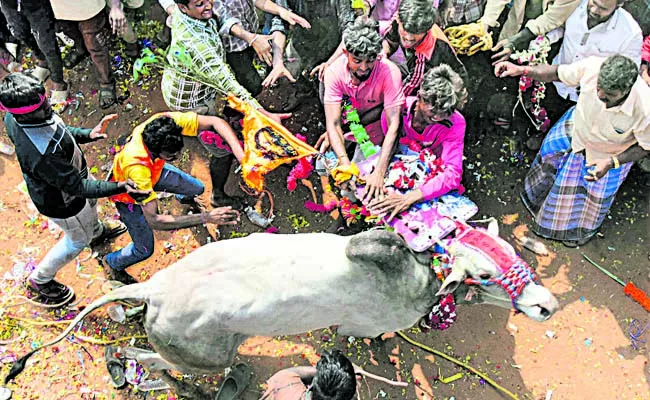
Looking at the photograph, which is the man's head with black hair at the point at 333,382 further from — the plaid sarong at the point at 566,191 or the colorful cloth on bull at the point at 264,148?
the plaid sarong at the point at 566,191

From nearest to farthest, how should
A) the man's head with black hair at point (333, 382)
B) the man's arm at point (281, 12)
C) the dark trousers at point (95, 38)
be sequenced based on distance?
the man's head with black hair at point (333, 382), the man's arm at point (281, 12), the dark trousers at point (95, 38)

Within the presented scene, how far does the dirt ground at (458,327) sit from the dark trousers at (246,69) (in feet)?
3.13

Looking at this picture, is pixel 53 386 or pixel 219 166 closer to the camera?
pixel 53 386

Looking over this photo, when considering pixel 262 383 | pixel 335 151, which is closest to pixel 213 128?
pixel 335 151

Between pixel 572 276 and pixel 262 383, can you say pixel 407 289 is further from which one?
pixel 572 276

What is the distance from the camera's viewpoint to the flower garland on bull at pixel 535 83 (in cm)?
596

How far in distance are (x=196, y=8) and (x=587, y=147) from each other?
385 cm

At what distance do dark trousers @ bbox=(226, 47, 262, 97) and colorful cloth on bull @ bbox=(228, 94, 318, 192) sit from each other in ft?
4.66

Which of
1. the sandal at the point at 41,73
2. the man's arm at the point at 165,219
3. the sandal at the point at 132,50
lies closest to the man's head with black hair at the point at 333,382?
the man's arm at the point at 165,219

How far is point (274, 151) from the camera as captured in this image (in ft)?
16.5

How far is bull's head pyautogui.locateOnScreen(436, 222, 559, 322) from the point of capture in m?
4.19

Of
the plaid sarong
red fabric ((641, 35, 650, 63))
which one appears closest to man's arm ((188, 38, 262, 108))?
the plaid sarong

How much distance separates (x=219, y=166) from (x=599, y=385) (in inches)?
162

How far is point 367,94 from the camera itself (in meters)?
5.29
